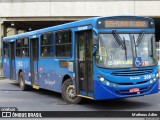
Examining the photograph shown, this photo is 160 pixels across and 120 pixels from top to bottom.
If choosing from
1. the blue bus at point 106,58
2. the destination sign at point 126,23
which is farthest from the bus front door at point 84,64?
the destination sign at point 126,23

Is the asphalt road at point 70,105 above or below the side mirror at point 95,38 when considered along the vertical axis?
below

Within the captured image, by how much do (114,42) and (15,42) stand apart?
29.4 feet

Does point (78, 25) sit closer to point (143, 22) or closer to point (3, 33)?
point (143, 22)

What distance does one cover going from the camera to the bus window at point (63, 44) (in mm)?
12688

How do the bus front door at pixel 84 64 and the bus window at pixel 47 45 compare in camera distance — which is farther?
the bus window at pixel 47 45

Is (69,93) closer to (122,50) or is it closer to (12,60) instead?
(122,50)

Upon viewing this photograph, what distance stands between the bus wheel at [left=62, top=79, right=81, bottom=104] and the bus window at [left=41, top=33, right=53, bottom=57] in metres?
1.72

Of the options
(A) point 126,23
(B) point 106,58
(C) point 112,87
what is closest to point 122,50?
(B) point 106,58

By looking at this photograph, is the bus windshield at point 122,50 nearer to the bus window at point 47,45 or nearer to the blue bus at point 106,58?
the blue bus at point 106,58

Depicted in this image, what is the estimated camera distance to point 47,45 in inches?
572

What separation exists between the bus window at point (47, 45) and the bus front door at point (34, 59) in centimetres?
89

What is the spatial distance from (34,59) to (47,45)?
1.96 m

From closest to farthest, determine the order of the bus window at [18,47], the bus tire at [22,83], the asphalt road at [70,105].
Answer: the asphalt road at [70,105] < the bus tire at [22,83] < the bus window at [18,47]

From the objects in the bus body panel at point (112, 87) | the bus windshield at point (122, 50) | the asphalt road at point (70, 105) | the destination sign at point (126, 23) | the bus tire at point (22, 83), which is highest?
the destination sign at point (126, 23)
